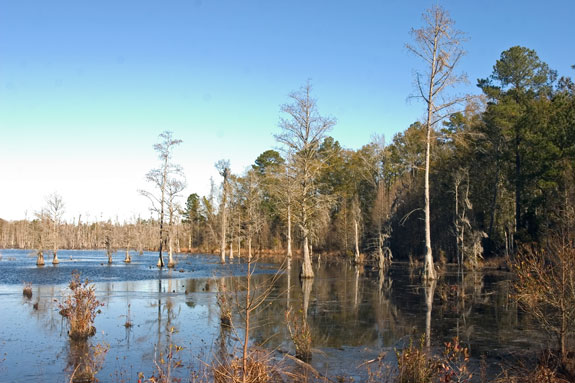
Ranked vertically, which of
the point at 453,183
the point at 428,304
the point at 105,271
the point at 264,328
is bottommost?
the point at 105,271

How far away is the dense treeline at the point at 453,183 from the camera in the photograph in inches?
1131

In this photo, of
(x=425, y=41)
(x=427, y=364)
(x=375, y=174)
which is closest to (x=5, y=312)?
(x=427, y=364)

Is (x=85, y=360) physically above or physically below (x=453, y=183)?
below

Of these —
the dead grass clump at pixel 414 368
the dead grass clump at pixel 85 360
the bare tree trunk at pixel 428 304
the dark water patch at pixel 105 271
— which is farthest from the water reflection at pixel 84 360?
the bare tree trunk at pixel 428 304

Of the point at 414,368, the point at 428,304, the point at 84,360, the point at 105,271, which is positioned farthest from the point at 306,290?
the point at 105,271

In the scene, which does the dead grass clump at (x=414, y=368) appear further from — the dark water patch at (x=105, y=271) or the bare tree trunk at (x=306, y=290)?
the dark water patch at (x=105, y=271)

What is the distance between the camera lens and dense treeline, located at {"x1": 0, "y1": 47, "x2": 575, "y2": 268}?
28734mm

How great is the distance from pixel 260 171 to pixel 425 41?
52.9m

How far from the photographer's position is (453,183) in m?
42.8

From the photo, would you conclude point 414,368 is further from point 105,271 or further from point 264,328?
point 105,271

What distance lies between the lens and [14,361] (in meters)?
9.88

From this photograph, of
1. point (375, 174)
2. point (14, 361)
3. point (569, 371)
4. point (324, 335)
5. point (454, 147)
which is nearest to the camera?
point (569, 371)

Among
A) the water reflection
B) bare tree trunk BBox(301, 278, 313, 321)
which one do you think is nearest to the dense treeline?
bare tree trunk BBox(301, 278, 313, 321)

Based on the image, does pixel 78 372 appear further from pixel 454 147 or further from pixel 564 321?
pixel 454 147
